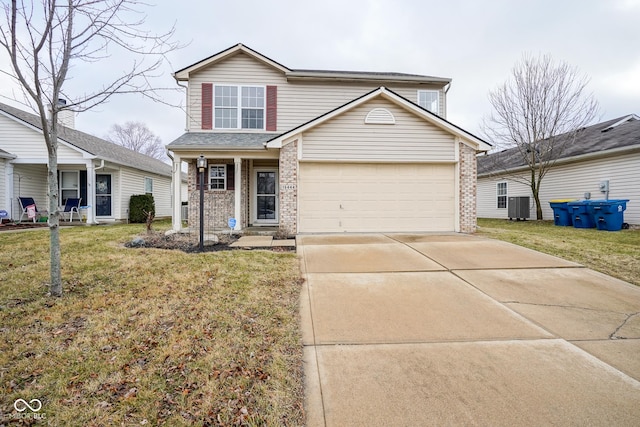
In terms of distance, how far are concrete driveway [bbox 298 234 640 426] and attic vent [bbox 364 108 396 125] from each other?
526 cm

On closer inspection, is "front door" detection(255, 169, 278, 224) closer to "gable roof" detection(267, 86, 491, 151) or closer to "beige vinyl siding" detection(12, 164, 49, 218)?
"gable roof" detection(267, 86, 491, 151)

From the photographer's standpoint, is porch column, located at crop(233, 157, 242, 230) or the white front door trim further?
the white front door trim

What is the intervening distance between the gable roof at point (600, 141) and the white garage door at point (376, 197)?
317 inches

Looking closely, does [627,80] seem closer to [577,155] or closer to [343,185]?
[577,155]

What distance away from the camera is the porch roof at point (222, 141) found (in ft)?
31.6

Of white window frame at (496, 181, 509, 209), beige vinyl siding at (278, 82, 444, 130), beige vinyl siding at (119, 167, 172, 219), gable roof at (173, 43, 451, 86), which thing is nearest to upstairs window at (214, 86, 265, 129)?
beige vinyl siding at (278, 82, 444, 130)

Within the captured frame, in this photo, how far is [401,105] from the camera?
9422 millimetres

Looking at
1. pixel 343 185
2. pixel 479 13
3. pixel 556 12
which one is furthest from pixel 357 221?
pixel 556 12

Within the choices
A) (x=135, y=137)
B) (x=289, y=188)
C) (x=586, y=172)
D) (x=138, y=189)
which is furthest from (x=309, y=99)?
(x=135, y=137)

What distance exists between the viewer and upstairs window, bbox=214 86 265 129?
1150cm

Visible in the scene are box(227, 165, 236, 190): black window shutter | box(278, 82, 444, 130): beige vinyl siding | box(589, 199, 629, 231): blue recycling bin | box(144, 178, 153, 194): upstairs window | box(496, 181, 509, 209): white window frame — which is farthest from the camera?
box(496, 181, 509, 209): white window frame

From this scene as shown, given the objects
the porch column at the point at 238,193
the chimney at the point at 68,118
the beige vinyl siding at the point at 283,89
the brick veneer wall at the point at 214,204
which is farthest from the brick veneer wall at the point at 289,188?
the chimney at the point at 68,118

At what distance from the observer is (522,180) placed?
648 inches

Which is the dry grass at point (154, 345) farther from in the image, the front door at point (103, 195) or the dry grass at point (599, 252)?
the front door at point (103, 195)
